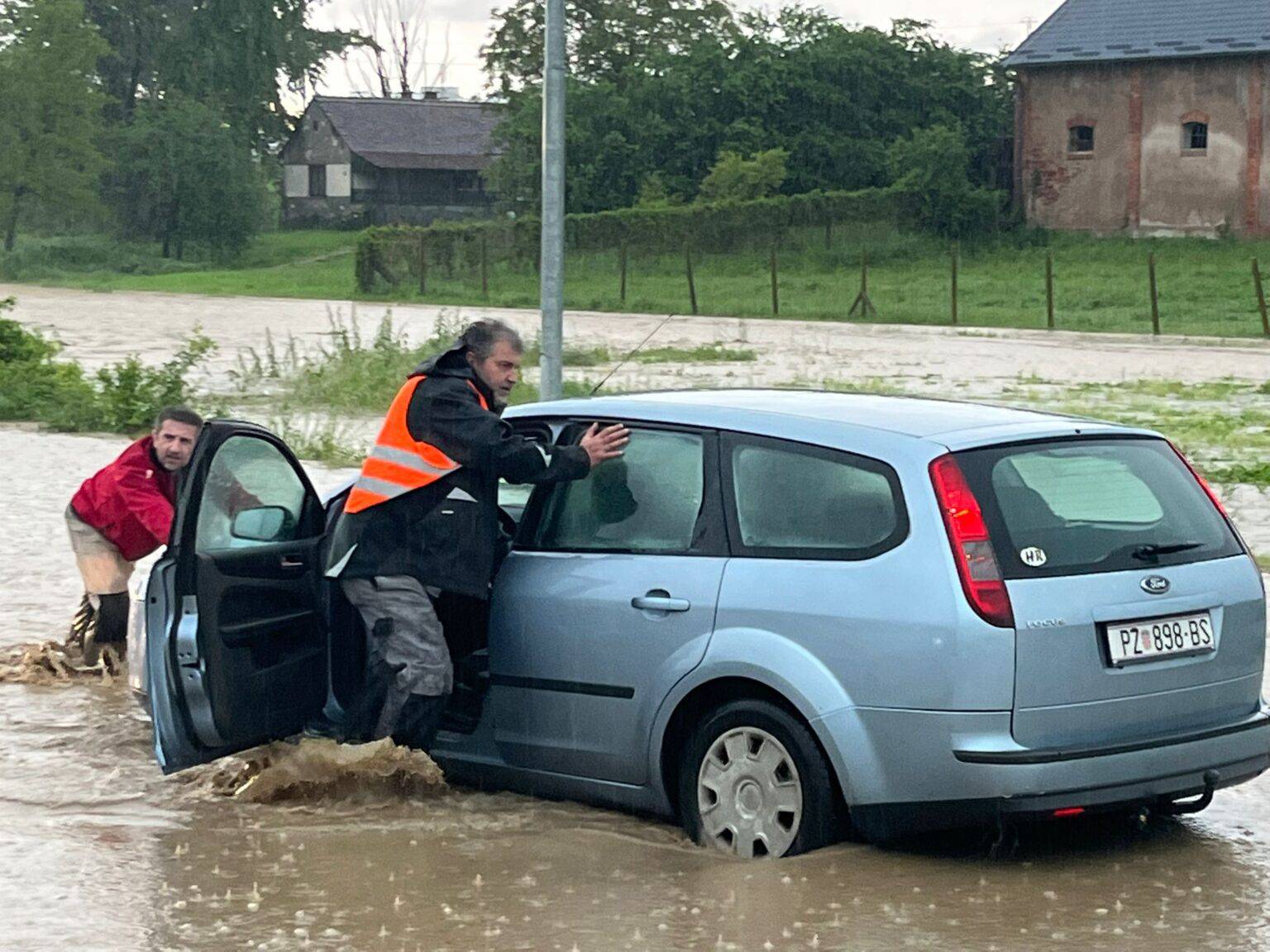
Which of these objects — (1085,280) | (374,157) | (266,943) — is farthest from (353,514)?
(374,157)

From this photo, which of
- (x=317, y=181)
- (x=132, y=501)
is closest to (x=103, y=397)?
(x=132, y=501)

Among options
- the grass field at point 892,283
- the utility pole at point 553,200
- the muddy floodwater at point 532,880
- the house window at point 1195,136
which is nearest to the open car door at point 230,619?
the muddy floodwater at point 532,880

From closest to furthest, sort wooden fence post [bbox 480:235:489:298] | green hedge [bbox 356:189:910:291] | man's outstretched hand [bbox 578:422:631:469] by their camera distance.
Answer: man's outstretched hand [bbox 578:422:631:469] → wooden fence post [bbox 480:235:489:298] → green hedge [bbox 356:189:910:291]

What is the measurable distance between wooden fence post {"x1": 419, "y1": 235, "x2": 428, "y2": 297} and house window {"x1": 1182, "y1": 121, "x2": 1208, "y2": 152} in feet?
65.8

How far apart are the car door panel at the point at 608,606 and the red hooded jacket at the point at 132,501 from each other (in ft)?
7.60

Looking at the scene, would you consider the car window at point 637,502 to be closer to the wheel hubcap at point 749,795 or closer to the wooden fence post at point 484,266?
the wheel hubcap at point 749,795

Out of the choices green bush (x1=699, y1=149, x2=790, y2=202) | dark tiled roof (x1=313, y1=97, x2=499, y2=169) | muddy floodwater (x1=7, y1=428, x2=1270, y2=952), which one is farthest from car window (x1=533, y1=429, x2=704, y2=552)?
dark tiled roof (x1=313, y1=97, x2=499, y2=169)

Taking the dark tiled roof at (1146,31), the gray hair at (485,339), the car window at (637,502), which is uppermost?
the dark tiled roof at (1146,31)

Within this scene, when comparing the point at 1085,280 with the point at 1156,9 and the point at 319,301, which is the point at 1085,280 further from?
the point at 319,301

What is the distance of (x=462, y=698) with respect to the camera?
273 inches

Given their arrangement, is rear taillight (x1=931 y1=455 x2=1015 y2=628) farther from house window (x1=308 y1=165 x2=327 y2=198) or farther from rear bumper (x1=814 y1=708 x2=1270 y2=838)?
house window (x1=308 y1=165 x2=327 y2=198)

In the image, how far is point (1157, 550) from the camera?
19.9 feet

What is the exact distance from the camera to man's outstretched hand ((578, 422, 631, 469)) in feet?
21.5

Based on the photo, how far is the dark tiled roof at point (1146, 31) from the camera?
2073 inches
